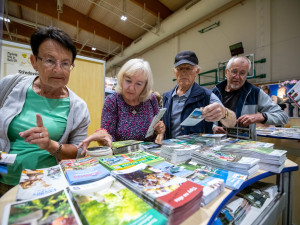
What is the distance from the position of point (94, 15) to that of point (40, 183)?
846 centimetres

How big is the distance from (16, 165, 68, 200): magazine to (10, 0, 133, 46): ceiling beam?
309 inches

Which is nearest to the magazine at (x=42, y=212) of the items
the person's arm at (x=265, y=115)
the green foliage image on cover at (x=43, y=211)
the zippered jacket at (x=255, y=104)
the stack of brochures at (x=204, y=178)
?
the green foliage image on cover at (x=43, y=211)

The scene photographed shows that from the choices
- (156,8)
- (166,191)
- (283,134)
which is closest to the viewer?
(166,191)

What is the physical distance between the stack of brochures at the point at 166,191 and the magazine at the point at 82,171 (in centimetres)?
7

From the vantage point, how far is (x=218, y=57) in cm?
612

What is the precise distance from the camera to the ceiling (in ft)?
19.8

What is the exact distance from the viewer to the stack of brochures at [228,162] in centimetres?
83

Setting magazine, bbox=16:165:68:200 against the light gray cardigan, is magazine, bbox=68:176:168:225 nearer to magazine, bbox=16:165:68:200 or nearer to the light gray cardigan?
magazine, bbox=16:165:68:200

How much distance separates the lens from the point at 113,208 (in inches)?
18.6

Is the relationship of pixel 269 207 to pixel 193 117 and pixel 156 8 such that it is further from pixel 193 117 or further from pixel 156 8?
pixel 156 8

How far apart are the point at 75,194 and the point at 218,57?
6870 mm

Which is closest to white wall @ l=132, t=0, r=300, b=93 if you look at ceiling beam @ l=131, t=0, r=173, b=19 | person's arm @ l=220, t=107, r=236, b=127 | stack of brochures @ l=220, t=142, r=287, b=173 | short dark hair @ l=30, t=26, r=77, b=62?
ceiling beam @ l=131, t=0, r=173, b=19

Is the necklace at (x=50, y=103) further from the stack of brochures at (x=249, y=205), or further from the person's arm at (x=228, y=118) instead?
the person's arm at (x=228, y=118)

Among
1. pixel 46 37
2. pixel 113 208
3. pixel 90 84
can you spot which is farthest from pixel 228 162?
pixel 90 84
